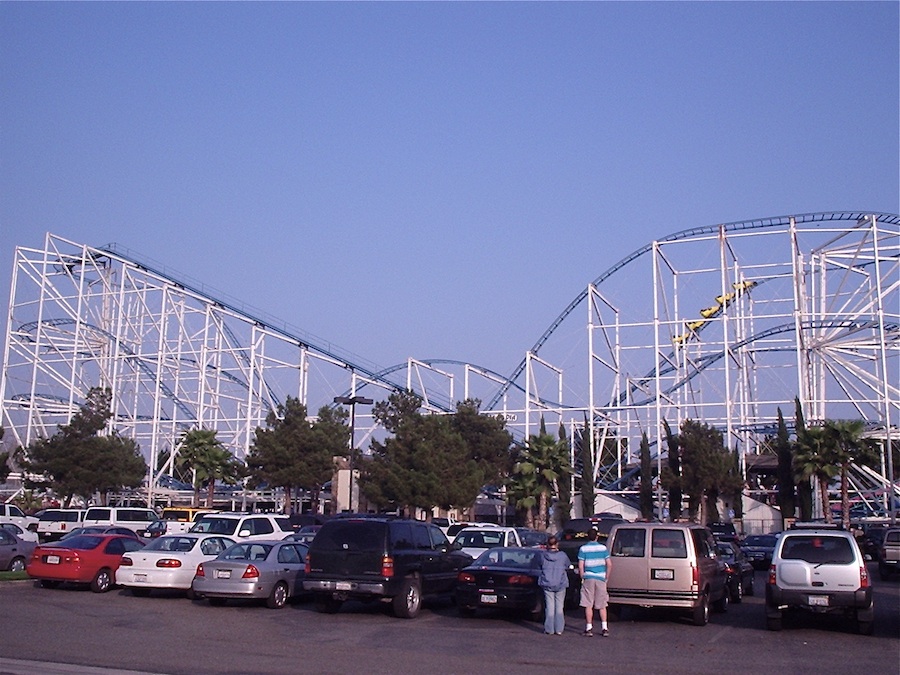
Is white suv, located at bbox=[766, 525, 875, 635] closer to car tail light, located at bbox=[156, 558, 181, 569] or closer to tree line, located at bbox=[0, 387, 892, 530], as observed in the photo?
car tail light, located at bbox=[156, 558, 181, 569]

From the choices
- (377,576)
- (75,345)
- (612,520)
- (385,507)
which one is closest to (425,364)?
(385,507)

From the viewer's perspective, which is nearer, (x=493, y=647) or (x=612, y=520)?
(x=493, y=647)

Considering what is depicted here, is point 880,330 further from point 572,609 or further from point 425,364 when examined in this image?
point 572,609

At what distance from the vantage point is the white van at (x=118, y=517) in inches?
1409

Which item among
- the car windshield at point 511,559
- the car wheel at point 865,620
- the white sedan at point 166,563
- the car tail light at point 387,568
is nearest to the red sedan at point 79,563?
the white sedan at point 166,563

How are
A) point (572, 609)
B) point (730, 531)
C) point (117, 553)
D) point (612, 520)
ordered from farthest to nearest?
point (730, 531)
point (612, 520)
point (117, 553)
point (572, 609)

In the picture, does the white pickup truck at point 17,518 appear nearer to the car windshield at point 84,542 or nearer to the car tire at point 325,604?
Answer: the car windshield at point 84,542

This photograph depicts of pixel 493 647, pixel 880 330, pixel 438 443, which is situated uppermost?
pixel 880 330

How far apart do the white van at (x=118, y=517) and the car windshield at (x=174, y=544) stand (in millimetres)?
16495

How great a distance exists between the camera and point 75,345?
54.7 meters

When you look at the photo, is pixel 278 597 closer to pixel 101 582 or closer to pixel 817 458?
pixel 101 582

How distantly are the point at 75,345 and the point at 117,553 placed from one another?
120ft

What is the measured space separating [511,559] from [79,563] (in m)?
9.02

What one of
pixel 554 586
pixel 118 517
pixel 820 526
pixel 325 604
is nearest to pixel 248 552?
pixel 325 604
